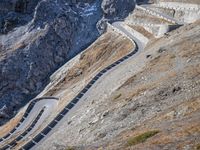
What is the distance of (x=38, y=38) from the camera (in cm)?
10862

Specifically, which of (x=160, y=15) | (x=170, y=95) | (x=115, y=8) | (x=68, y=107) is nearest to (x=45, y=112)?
(x=68, y=107)

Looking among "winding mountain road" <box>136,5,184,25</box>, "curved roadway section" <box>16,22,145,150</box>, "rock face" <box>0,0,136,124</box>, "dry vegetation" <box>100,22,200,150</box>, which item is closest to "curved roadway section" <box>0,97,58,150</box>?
"curved roadway section" <box>16,22,145,150</box>

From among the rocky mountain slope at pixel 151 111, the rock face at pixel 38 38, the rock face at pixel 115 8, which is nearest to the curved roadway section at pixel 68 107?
the rocky mountain slope at pixel 151 111

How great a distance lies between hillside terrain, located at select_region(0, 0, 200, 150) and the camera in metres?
29.0

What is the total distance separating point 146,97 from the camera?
36344 millimetres

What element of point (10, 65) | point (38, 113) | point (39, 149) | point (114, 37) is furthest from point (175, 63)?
point (10, 65)

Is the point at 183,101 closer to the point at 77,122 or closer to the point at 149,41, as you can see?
the point at 77,122

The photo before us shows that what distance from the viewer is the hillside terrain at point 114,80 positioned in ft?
95.0

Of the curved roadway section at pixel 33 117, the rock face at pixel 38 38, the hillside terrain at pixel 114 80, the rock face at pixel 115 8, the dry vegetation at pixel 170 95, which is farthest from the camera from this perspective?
the rock face at pixel 115 8

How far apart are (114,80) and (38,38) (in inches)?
2294

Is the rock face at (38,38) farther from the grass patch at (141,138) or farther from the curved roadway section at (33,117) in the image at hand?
the grass patch at (141,138)

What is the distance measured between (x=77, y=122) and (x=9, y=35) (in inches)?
3036

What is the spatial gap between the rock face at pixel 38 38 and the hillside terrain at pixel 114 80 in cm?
28

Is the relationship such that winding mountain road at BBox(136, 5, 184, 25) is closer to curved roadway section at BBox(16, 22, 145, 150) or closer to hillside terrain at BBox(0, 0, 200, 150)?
hillside terrain at BBox(0, 0, 200, 150)
